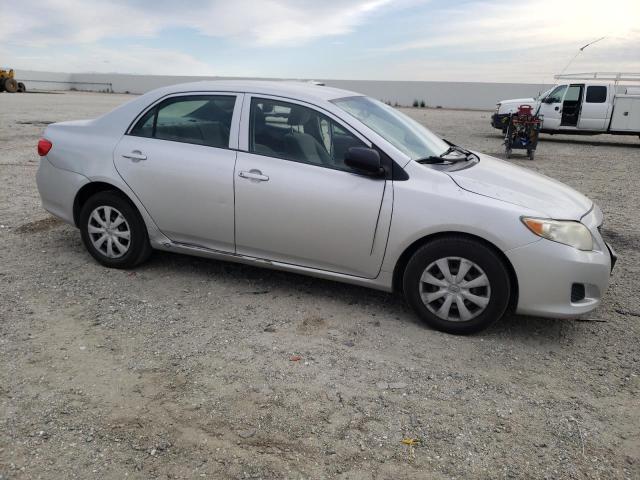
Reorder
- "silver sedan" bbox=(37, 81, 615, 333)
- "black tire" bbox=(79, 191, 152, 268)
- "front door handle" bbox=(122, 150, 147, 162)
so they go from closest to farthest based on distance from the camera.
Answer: "silver sedan" bbox=(37, 81, 615, 333) → "front door handle" bbox=(122, 150, 147, 162) → "black tire" bbox=(79, 191, 152, 268)

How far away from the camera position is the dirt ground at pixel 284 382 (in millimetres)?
2625

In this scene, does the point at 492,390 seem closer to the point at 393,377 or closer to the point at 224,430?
the point at 393,377

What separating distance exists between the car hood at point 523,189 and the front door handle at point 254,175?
4.48 feet

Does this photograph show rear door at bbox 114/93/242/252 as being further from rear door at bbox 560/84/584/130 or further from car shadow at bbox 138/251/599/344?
rear door at bbox 560/84/584/130

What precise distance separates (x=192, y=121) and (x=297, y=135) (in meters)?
0.96

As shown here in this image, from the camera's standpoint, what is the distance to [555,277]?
3.61 metres

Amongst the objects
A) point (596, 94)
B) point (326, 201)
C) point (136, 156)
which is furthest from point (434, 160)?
point (596, 94)

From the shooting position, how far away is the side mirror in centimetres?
383

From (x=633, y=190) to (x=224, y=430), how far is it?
30.2 ft

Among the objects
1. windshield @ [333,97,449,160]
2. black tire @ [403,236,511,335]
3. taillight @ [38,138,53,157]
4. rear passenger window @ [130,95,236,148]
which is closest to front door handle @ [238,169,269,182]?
rear passenger window @ [130,95,236,148]

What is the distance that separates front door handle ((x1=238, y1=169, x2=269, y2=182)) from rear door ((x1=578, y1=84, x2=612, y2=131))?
17121 mm

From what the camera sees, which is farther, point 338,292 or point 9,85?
point 9,85

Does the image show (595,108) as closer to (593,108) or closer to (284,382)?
(593,108)

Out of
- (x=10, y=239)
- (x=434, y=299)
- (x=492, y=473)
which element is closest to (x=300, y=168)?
(x=434, y=299)
